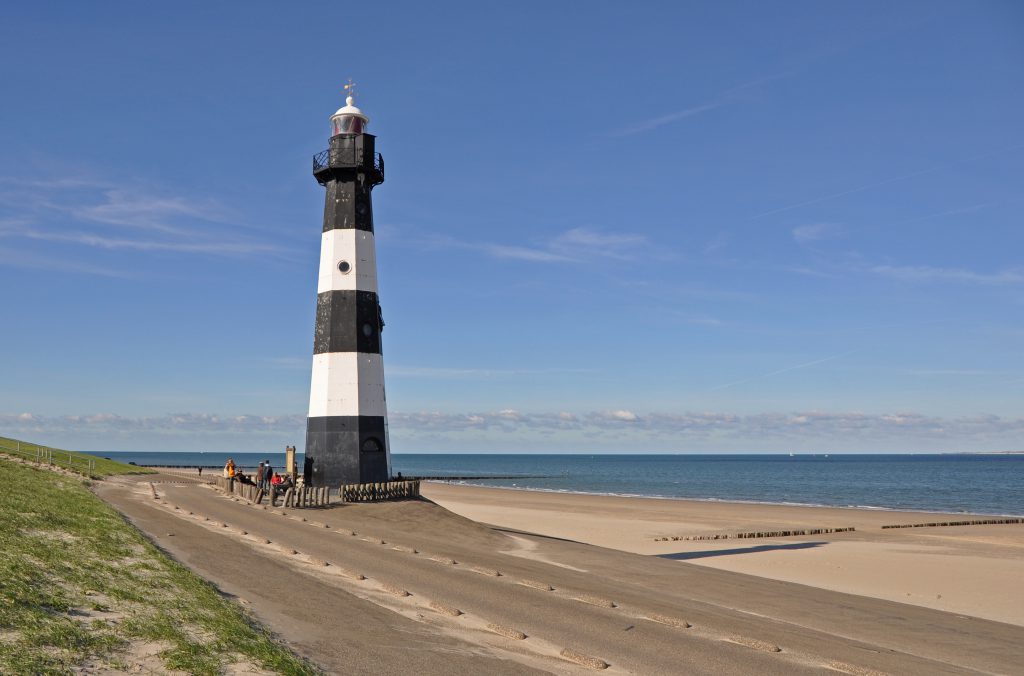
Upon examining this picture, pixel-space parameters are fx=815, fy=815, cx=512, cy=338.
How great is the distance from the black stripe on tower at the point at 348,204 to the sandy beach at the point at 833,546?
17.7 meters

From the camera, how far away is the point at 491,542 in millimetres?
27250

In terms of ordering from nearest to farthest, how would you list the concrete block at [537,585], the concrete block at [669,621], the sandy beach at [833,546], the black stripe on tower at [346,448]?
the concrete block at [669,621] → the concrete block at [537,585] → the sandy beach at [833,546] → the black stripe on tower at [346,448]

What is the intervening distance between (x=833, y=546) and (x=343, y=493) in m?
21.1

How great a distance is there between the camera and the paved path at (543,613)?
11.8 meters

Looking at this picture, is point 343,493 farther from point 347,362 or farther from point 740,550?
point 740,550

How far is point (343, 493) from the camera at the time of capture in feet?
106

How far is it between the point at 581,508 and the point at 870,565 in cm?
3480

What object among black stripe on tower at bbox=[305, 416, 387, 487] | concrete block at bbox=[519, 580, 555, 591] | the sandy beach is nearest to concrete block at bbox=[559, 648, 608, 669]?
concrete block at bbox=[519, 580, 555, 591]

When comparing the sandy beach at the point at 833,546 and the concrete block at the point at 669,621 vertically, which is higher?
the concrete block at the point at 669,621

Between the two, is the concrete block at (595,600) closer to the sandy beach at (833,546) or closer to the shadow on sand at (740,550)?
the sandy beach at (833,546)

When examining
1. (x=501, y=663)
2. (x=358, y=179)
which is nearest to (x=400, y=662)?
(x=501, y=663)

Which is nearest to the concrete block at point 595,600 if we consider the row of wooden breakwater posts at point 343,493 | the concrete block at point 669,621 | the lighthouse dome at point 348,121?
the concrete block at point 669,621

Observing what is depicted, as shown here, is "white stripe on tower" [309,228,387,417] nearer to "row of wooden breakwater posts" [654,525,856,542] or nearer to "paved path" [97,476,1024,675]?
"paved path" [97,476,1024,675]

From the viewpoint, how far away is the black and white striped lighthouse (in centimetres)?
3394
